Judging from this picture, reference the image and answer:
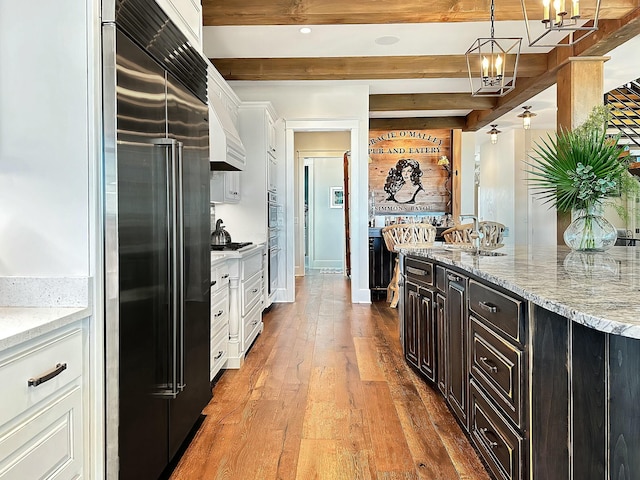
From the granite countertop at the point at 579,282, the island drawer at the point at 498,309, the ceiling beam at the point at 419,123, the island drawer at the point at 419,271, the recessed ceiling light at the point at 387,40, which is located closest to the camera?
the granite countertop at the point at 579,282

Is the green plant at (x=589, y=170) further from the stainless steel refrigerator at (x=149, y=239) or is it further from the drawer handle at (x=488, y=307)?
the stainless steel refrigerator at (x=149, y=239)

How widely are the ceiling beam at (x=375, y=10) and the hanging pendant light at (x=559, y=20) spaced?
0.03 metres

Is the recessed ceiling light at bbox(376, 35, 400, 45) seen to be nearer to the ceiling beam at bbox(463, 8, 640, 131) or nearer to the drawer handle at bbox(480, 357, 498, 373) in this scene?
the ceiling beam at bbox(463, 8, 640, 131)

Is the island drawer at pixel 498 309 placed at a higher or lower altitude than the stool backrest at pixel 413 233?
lower

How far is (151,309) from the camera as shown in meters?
1.72

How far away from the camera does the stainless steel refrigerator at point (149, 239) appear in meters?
1.47

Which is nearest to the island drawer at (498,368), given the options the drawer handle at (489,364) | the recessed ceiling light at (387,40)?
the drawer handle at (489,364)

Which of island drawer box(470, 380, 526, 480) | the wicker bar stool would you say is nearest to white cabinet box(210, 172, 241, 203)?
the wicker bar stool

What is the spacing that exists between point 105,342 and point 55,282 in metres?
0.24

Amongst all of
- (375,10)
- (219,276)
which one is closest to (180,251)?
(219,276)

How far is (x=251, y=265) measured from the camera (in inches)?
154

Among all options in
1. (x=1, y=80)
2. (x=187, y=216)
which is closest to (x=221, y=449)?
(x=187, y=216)

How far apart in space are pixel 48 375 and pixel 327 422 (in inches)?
62.6

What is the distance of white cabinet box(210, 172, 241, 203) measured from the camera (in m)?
4.48
